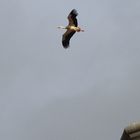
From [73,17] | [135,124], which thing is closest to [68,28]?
[73,17]

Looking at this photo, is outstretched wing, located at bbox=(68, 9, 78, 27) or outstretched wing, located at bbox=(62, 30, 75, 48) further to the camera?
outstretched wing, located at bbox=(62, 30, 75, 48)

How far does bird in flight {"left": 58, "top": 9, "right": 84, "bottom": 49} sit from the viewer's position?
197 feet

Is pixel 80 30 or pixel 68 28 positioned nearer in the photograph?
pixel 80 30

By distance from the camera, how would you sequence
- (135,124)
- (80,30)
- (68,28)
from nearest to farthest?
(135,124)
(80,30)
(68,28)

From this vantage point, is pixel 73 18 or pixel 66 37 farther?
pixel 66 37

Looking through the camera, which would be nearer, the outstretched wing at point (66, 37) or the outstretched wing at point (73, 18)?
the outstretched wing at point (73, 18)

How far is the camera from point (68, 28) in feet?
202

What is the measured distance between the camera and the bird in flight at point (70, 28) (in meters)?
60.0

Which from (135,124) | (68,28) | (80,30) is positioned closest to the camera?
(135,124)

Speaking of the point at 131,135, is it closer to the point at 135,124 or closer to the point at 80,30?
the point at 135,124

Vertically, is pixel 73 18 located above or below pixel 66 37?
below

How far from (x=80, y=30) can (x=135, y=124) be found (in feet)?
95.7

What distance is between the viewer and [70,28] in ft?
201

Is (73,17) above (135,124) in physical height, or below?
above
